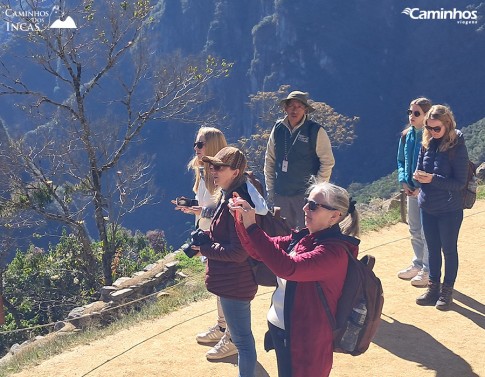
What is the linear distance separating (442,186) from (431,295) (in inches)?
43.4

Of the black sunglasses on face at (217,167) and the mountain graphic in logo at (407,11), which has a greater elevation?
the mountain graphic in logo at (407,11)

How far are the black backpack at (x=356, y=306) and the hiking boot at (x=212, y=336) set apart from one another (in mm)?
2068

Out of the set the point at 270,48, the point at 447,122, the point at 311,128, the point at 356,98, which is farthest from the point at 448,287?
the point at 270,48

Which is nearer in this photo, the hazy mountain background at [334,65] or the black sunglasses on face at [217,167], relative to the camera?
the black sunglasses on face at [217,167]

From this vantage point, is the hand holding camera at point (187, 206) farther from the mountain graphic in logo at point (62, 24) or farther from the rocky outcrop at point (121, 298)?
the mountain graphic in logo at point (62, 24)

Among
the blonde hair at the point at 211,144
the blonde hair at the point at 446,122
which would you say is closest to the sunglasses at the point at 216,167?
the blonde hair at the point at 211,144

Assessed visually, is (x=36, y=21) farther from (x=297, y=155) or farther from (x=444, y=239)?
(x=444, y=239)

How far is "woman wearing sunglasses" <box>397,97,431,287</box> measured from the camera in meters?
5.31

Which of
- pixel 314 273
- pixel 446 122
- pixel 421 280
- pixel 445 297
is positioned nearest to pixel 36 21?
pixel 421 280

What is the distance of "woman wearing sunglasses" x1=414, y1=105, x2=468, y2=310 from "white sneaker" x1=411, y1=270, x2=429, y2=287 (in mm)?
570

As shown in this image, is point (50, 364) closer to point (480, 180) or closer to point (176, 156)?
point (480, 180)

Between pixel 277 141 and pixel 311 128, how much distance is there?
34 centimetres

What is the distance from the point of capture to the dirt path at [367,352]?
173 inches

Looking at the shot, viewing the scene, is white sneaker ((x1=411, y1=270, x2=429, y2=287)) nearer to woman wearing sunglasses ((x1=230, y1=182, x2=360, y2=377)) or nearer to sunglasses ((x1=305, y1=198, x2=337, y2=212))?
woman wearing sunglasses ((x1=230, y1=182, x2=360, y2=377))
